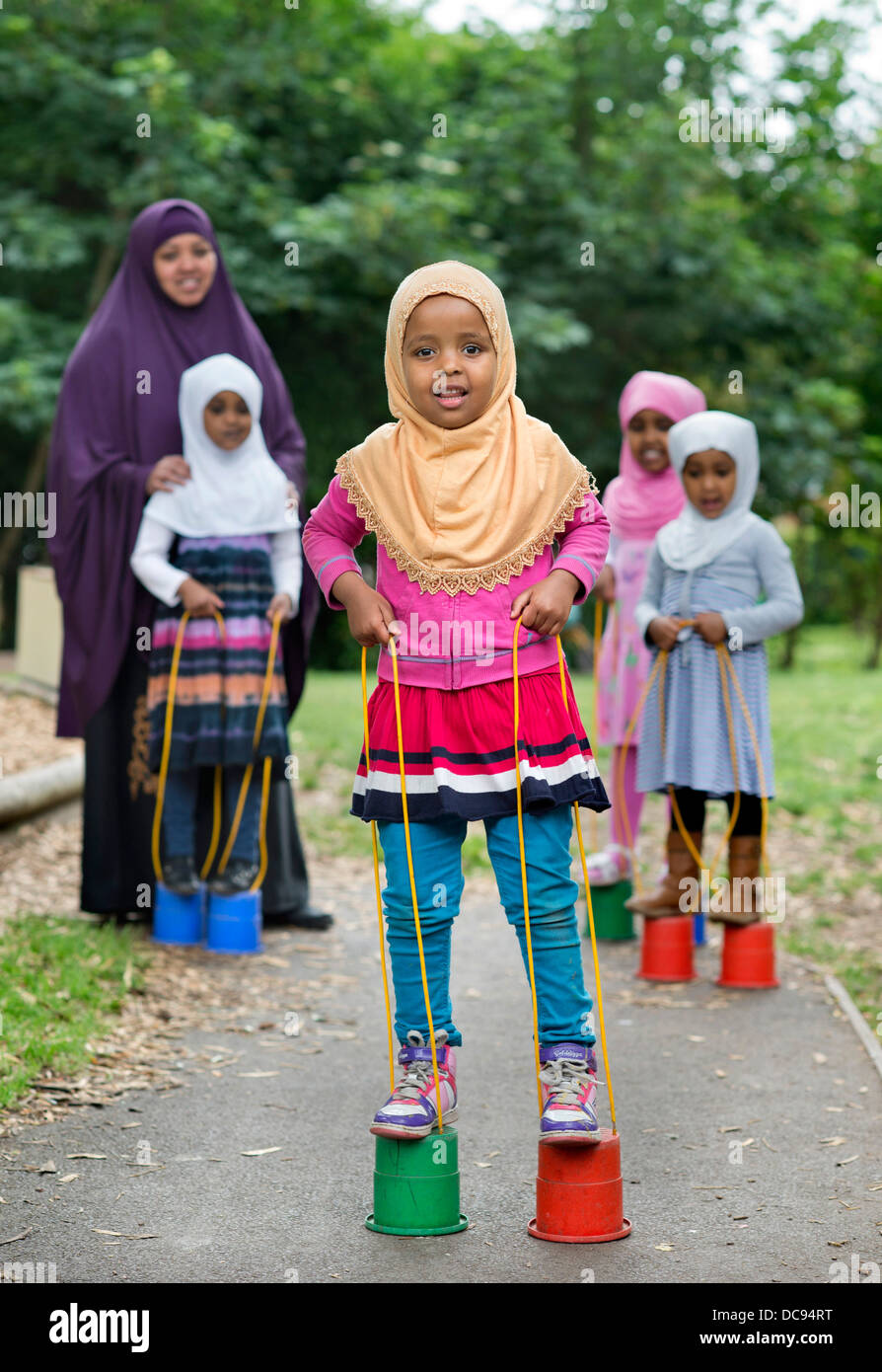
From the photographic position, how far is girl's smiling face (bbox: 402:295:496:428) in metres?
3.20

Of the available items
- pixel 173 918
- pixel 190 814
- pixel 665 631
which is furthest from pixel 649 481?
pixel 173 918

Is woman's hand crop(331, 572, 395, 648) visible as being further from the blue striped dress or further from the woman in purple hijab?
the woman in purple hijab

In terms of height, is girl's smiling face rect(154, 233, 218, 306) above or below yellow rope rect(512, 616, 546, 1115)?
above

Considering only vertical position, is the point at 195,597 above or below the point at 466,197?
below

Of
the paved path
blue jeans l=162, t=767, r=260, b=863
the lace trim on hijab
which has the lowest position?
the paved path

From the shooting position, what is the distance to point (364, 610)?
3213 millimetres

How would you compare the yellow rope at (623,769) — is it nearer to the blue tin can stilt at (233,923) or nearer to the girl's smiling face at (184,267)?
the blue tin can stilt at (233,923)

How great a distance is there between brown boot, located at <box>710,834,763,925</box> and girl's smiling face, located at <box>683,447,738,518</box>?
1.14 metres

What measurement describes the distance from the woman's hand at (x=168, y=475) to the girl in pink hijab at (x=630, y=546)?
5.27ft

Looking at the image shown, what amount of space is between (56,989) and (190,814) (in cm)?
103

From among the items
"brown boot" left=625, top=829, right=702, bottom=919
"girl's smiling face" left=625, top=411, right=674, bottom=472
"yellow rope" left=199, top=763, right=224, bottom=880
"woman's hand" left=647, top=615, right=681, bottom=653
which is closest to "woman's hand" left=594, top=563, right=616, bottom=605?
"girl's smiling face" left=625, top=411, right=674, bottom=472

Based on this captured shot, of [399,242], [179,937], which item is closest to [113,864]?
[179,937]

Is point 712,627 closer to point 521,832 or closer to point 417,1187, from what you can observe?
point 521,832

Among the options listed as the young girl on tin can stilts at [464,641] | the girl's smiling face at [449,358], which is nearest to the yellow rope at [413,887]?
the young girl on tin can stilts at [464,641]
